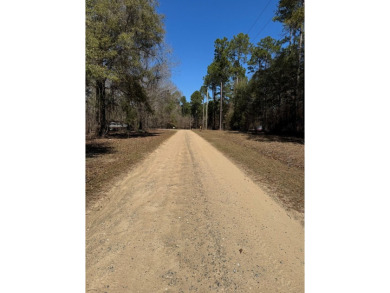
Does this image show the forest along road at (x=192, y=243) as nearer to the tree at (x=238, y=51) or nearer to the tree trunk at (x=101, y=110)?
the tree trunk at (x=101, y=110)

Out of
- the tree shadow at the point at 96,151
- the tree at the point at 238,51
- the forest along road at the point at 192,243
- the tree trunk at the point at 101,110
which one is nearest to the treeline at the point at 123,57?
the tree trunk at the point at 101,110

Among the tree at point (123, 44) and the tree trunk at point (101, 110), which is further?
the tree trunk at point (101, 110)

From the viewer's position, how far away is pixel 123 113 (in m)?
18.7

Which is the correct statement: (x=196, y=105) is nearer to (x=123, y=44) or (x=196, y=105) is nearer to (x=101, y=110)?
(x=101, y=110)

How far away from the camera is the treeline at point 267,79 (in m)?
14.3

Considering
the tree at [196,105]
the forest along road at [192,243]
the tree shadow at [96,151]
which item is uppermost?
the tree at [196,105]

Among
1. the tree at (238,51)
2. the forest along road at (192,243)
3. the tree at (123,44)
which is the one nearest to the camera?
the forest along road at (192,243)

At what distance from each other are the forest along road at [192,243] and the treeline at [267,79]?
11.3 metres

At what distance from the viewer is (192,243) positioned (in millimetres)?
2117

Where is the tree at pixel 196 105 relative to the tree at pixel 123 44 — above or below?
above

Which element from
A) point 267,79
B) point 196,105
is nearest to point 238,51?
point 267,79

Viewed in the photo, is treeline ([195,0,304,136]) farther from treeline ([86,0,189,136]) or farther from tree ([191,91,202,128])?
tree ([191,91,202,128])

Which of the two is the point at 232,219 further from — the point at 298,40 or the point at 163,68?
the point at 163,68

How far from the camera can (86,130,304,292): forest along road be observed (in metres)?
1.63
